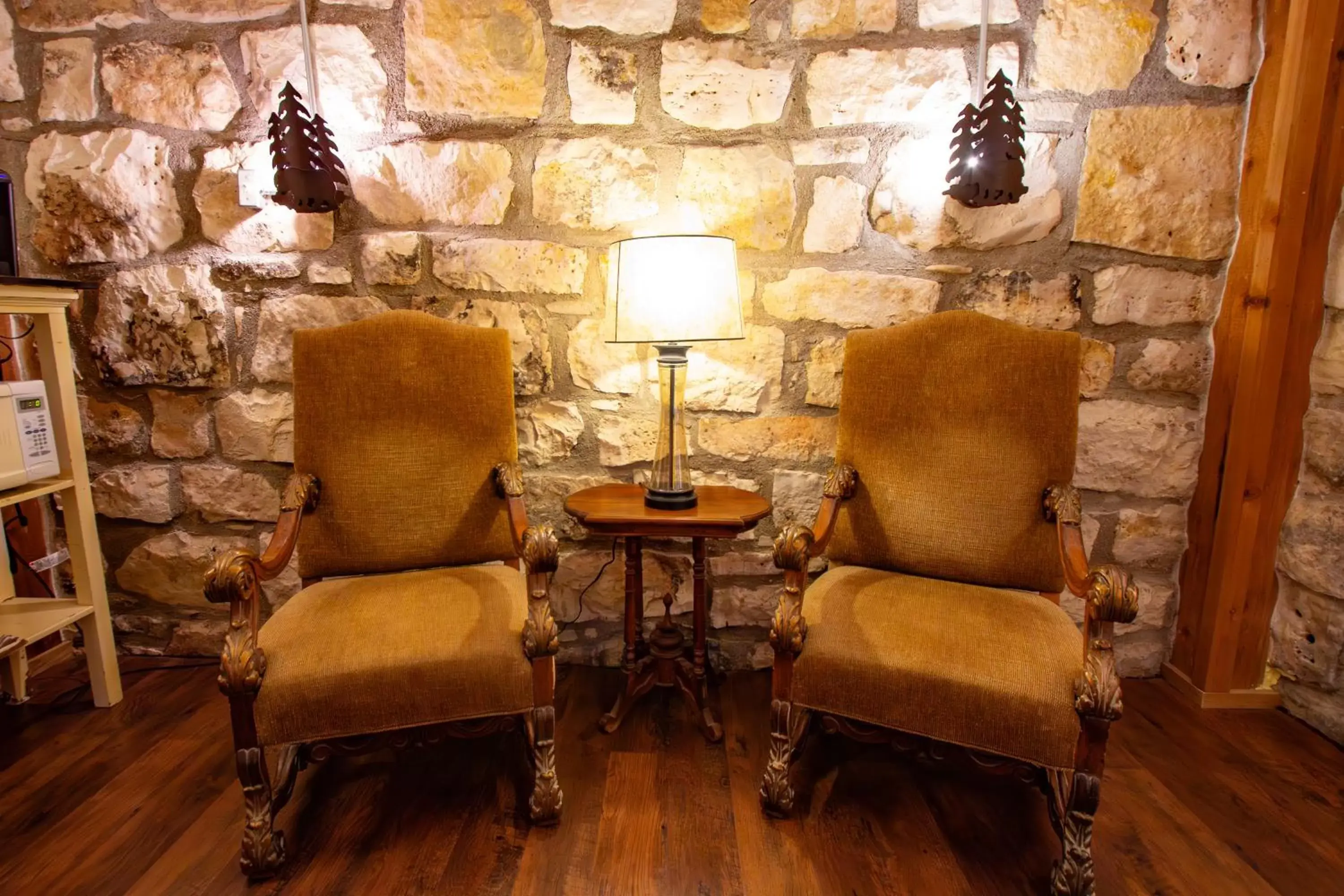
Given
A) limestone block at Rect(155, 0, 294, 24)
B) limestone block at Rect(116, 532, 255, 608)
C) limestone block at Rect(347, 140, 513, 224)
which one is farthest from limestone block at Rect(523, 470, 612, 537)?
limestone block at Rect(155, 0, 294, 24)

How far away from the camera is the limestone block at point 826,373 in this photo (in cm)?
207

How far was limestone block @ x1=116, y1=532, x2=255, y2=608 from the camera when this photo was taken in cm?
223

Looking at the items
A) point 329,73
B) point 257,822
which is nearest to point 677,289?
point 329,73

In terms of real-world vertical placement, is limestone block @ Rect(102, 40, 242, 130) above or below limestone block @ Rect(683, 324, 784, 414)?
above

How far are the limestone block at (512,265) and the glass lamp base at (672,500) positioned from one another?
692 millimetres

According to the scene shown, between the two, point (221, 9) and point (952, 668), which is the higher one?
point (221, 9)

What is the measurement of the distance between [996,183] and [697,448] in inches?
44.0

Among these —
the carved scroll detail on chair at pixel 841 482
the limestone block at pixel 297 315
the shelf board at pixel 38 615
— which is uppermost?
the limestone block at pixel 297 315

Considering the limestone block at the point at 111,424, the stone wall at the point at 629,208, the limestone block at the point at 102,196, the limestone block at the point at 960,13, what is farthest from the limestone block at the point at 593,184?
the limestone block at the point at 111,424

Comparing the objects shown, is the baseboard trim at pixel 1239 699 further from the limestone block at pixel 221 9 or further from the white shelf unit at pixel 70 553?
the limestone block at pixel 221 9

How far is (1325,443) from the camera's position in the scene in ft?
6.03

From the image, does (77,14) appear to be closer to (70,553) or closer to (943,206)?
(70,553)

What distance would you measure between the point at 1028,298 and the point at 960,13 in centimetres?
82

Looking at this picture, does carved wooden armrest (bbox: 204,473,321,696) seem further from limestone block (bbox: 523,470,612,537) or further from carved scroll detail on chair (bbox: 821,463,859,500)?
carved scroll detail on chair (bbox: 821,463,859,500)
